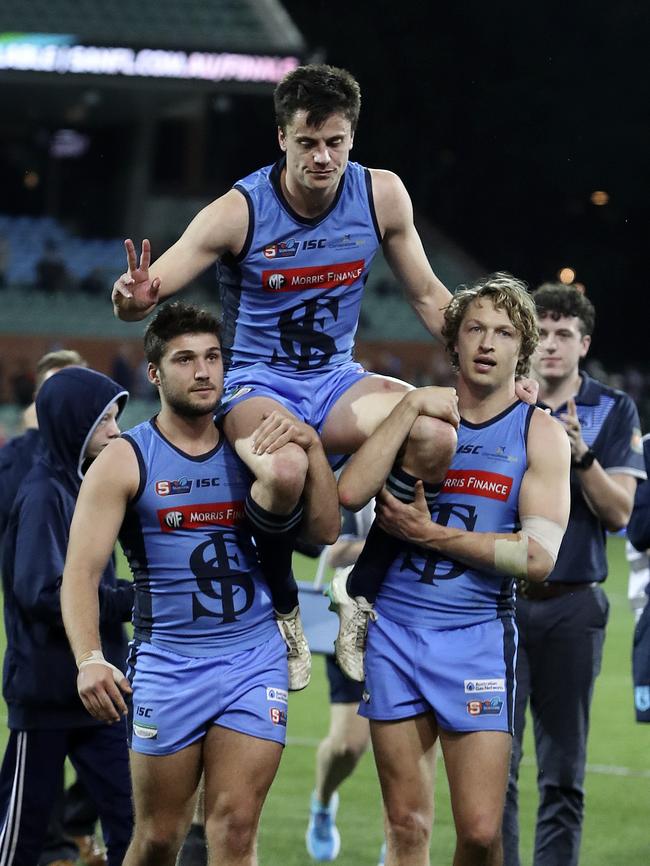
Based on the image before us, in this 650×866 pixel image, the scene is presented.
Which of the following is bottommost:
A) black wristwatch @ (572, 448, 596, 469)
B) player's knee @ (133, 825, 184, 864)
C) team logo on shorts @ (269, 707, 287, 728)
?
player's knee @ (133, 825, 184, 864)

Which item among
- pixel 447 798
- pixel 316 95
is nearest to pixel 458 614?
pixel 316 95

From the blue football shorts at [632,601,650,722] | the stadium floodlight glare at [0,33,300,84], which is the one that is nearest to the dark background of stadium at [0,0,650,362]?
the stadium floodlight glare at [0,33,300,84]

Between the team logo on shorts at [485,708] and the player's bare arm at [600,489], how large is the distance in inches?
56.5

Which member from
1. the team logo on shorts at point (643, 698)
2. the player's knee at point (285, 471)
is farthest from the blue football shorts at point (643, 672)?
the player's knee at point (285, 471)

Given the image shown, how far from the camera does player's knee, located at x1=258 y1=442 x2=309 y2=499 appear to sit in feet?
14.9

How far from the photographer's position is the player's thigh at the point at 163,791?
185 inches

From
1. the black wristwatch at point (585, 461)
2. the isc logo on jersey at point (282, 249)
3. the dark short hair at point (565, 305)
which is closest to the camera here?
the isc logo on jersey at point (282, 249)

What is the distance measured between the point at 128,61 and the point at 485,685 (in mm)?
27254

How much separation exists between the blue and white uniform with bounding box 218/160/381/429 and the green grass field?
2951mm

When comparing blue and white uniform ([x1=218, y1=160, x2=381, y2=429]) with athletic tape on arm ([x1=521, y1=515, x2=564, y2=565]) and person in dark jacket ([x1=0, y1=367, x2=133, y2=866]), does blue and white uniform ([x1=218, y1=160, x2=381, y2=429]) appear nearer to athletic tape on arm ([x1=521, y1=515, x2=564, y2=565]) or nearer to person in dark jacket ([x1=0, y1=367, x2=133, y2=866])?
athletic tape on arm ([x1=521, y1=515, x2=564, y2=565])

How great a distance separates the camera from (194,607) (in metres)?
4.79

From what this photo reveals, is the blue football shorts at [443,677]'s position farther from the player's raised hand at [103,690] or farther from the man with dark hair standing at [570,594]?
the man with dark hair standing at [570,594]

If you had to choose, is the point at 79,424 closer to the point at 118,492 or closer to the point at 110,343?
the point at 118,492

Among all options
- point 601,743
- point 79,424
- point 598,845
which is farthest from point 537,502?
point 601,743
